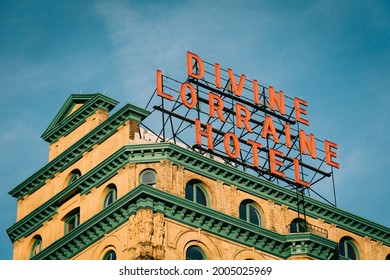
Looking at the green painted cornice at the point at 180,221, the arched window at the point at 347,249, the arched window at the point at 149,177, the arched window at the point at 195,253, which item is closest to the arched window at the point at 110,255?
the green painted cornice at the point at 180,221

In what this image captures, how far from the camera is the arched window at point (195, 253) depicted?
74500 millimetres

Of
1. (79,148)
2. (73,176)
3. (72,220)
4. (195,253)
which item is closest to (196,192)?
(195,253)

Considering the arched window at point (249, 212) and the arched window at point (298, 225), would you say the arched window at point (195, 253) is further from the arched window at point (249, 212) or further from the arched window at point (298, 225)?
the arched window at point (298, 225)

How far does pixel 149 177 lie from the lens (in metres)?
76.3

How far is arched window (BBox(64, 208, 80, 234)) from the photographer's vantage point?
80.2 meters

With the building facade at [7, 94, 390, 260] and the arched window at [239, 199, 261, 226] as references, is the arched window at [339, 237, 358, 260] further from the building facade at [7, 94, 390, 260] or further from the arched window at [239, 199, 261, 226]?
the arched window at [239, 199, 261, 226]

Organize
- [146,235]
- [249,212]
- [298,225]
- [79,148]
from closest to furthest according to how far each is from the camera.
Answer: [146,235] → [249,212] → [79,148] → [298,225]

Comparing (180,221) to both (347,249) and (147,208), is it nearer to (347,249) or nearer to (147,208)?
(147,208)

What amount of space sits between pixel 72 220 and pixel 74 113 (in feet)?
27.1

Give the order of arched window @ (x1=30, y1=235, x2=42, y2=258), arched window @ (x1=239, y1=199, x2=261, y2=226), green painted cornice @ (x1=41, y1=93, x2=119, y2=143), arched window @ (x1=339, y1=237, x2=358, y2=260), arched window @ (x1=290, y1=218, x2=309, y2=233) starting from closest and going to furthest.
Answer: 1. arched window @ (x1=239, y1=199, x2=261, y2=226)
2. green painted cornice @ (x1=41, y1=93, x2=119, y2=143)
3. arched window @ (x1=290, y1=218, x2=309, y2=233)
4. arched window @ (x1=30, y1=235, x2=42, y2=258)
5. arched window @ (x1=339, y1=237, x2=358, y2=260)

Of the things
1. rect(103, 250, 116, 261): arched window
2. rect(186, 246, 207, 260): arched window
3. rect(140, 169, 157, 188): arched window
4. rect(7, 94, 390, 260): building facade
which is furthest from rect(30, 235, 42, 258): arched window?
rect(186, 246, 207, 260): arched window

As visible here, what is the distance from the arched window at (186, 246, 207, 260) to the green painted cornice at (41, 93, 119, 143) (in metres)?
13.3

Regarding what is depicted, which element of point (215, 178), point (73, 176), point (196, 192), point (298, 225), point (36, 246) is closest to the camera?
point (196, 192)

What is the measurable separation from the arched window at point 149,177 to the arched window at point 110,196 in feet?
8.05
